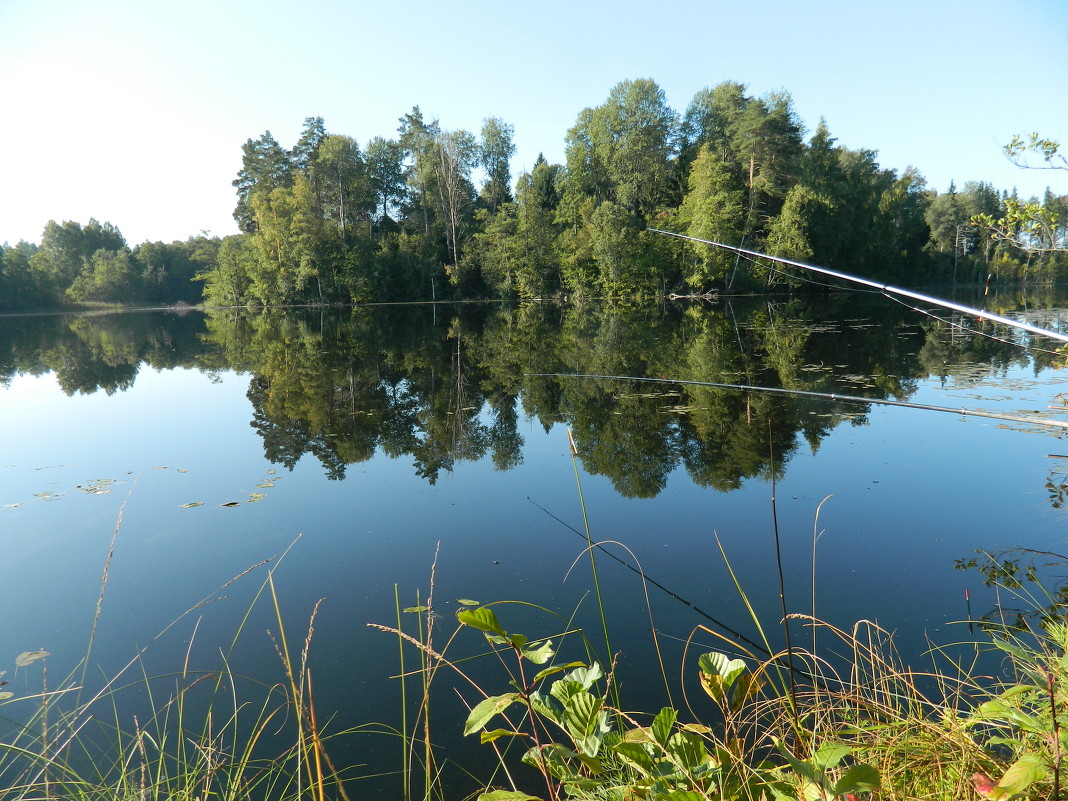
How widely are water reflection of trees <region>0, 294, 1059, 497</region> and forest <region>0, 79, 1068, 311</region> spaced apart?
12734 mm

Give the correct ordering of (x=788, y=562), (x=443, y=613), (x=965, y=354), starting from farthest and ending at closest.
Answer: (x=965, y=354) → (x=788, y=562) → (x=443, y=613)

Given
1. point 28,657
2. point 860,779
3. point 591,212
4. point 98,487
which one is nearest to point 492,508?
point 28,657

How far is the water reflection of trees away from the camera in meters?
6.78

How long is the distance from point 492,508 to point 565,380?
20.1 ft

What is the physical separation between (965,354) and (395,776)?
1444 cm

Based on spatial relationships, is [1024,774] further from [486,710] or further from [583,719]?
[486,710]

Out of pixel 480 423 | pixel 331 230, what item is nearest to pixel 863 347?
pixel 480 423

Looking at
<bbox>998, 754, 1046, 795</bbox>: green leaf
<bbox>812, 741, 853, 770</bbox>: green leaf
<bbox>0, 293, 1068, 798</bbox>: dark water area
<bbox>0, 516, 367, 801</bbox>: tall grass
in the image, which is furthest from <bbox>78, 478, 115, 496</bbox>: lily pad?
<bbox>998, 754, 1046, 795</bbox>: green leaf

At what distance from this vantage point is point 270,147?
41.9m

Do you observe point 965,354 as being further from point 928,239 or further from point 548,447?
point 928,239

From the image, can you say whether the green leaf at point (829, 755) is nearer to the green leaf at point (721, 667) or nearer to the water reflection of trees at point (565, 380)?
the green leaf at point (721, 667)

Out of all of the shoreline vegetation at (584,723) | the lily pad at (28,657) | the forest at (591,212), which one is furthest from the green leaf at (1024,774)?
the forest at (591,212)

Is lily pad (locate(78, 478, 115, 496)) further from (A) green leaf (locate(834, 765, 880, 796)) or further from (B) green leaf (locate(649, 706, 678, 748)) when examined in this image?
(A) green leaf (locate(834, 765, 880, 796))

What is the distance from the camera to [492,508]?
5.19m
